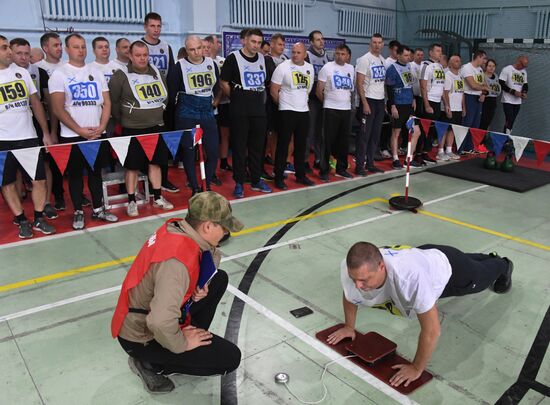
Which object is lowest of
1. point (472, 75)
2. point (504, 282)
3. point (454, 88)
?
point (504, 282)

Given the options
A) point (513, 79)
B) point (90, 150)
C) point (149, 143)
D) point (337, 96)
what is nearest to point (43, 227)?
point (90, 150)

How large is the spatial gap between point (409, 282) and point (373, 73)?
544cm

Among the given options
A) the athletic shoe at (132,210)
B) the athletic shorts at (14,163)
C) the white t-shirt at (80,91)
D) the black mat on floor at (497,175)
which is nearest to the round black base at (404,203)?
the black mat on floor at (497,175)

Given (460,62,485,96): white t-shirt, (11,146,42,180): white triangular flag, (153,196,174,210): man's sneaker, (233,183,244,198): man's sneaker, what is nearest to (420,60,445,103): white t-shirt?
(460,62,485,96): white t-shirt

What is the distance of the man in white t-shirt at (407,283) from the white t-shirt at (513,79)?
814cm

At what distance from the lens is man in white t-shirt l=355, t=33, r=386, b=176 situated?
7520mm

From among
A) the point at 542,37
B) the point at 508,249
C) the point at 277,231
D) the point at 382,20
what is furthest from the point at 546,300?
the point at 382,20

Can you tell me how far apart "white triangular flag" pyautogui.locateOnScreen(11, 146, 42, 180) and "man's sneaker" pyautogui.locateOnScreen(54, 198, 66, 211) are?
1197 mm

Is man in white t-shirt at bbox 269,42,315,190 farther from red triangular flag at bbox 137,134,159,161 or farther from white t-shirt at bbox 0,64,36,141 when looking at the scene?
white t-shirt at bbox 0,64,36,141

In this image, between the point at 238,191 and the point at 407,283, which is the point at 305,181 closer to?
the point at 238,191

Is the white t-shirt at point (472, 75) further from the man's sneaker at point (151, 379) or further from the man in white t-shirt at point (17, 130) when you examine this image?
the man's sneaker at point (151, 379)

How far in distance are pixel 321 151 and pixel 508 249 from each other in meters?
3.78

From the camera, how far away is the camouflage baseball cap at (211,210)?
7.99ft

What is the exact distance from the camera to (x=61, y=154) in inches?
205
